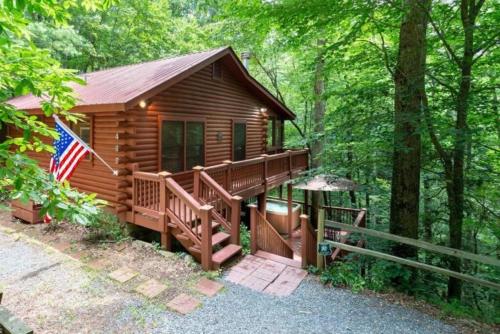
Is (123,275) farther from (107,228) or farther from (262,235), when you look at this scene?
(262,235)

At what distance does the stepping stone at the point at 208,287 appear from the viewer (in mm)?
4695

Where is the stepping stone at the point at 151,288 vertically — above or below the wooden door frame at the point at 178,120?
below

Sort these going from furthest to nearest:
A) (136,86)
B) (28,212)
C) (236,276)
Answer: (28,212) → (136,86) → (236,276)

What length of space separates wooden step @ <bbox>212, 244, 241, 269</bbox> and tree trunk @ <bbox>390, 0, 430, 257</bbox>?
3.12 meters

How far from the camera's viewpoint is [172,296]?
4535 mm

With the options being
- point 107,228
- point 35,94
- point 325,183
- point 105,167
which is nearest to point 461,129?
point 325,183

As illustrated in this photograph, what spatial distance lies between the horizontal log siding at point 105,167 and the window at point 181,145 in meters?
1.23

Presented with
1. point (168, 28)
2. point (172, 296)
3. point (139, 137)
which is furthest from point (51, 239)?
point (168, 28)

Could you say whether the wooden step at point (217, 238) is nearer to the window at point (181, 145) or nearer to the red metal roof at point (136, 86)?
the window at point (181, 145)

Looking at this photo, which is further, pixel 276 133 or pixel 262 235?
pixel 276 133

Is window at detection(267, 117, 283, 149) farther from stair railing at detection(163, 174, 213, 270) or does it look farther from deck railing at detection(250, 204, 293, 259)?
stair railing at detection(163, 174, 213, 270)

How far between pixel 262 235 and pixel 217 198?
1.45 meters

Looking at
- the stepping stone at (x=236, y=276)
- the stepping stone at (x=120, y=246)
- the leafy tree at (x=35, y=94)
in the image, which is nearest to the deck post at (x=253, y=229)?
the stepping stone at (x=236, y=276)

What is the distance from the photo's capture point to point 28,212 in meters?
7.42
